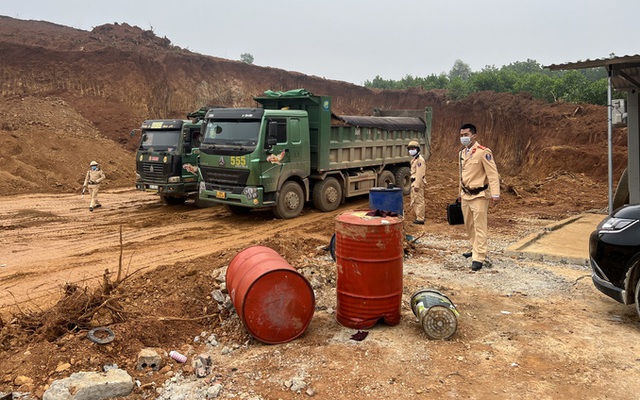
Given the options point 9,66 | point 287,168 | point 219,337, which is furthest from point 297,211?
point 9,66

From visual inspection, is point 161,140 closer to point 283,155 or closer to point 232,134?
point 232,134

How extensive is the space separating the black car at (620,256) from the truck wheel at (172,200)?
1101 cm

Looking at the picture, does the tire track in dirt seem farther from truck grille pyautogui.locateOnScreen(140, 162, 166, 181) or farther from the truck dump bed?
the truck dump bed

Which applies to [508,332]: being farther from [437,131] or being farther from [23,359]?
[437,131]

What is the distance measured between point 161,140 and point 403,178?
687cm

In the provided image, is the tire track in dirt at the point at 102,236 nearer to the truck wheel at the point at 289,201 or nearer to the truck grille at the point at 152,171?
the truck wheel at the point at 289,201

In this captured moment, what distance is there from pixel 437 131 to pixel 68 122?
61.7 feet

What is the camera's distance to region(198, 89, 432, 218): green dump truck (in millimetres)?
10312

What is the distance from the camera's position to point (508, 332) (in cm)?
485

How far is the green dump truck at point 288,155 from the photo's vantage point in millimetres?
10312

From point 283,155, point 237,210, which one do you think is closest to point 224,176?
point 283,155

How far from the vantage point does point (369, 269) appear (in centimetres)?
484

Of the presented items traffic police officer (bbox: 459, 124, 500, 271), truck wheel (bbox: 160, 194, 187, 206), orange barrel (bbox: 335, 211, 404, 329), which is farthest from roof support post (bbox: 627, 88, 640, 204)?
truck wheel (bbox: 160, 194, 187, 206)

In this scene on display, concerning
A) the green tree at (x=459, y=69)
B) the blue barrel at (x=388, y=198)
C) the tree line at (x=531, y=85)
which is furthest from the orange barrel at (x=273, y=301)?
the green tree at (x=459, y=69)
